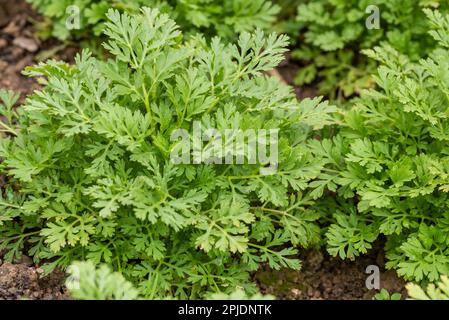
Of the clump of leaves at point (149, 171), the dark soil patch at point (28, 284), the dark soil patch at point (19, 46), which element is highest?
the dark soil patch at point (19, 46)

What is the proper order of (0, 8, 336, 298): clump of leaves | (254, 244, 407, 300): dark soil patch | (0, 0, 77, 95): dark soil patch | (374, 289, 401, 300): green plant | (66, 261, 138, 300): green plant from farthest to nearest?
(0, 0, 77, 95): dark soil patch
(254, 244, 407, 300): dark soil patch
(374, 289, 401, 300): green plant
(0, 8, 336, 298): clump of leaves
(66, 261, 138, 300): green plant

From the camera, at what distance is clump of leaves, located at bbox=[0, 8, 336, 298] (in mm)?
3723

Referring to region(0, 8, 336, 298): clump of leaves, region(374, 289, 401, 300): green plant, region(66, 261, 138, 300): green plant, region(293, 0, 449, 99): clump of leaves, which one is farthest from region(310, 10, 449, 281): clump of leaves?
region(66, 261, 138, 300): green plant

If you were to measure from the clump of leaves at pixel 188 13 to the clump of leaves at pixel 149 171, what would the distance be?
34.0 inches

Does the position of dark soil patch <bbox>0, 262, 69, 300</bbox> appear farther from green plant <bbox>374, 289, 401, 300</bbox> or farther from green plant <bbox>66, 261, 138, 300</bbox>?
green plant <bbox>374, 289, 401, 300</bbox>

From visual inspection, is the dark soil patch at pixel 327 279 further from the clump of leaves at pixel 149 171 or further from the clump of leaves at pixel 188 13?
the clump of leaves at pixel 188 13

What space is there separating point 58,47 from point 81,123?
1.70 metres

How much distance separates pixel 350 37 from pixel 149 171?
1.98 metres

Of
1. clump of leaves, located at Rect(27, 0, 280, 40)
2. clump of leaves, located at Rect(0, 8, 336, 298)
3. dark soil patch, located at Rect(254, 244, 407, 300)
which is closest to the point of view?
clump of leaves, located at Rect(0, 8, 336, 298)

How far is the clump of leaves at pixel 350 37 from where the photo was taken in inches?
194

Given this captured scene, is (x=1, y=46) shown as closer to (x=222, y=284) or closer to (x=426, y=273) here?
(x=222, y=284)

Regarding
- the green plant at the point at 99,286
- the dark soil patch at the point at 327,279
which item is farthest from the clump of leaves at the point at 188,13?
the green plant at the point at 99,286

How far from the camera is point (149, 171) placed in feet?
12.7

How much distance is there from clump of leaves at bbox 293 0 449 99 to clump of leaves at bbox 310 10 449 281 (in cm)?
63
